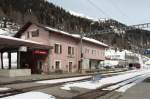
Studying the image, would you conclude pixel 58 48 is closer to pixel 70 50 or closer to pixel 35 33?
pixel 35 33

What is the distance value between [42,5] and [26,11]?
15512 mm

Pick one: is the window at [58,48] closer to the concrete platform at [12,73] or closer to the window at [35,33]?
the window at [35,33]

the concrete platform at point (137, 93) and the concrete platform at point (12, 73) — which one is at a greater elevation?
the concrete platform at point (12, 73)

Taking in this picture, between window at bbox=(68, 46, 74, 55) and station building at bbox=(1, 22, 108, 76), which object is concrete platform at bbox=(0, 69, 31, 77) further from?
window at bbox=(68, 46, 74, 55)

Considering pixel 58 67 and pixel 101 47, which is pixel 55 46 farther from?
pixel 101 47

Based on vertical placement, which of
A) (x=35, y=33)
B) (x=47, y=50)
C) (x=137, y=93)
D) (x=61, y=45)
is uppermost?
(x=35, y=33)

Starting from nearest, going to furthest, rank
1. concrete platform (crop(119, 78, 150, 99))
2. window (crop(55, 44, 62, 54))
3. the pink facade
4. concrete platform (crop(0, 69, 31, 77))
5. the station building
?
concrete platform (crop(119, 78, 150, 99))
concrete platform (crop(0, 69, 31, 77))
the station building
the pink facade
window (crop(55, 44, 62, 54))

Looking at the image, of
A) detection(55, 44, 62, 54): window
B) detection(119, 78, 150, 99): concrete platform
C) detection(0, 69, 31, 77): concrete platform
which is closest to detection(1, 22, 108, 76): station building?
detection(55, 44, 62, 54): window

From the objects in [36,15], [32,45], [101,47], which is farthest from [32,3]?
[32,45]

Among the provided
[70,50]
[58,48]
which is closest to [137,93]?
[58,48]

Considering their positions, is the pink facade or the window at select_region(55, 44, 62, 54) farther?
the window at select_region(55, 44, 62, 54)

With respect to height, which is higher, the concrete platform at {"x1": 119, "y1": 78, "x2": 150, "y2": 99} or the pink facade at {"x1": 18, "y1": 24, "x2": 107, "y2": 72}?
the pink facade at {"x1": 18, "y1": 24, "x2": 107, "y2": 72}

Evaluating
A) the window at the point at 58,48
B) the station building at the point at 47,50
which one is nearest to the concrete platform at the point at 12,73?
the station building at the point at 47,50

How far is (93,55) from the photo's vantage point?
71.8m
